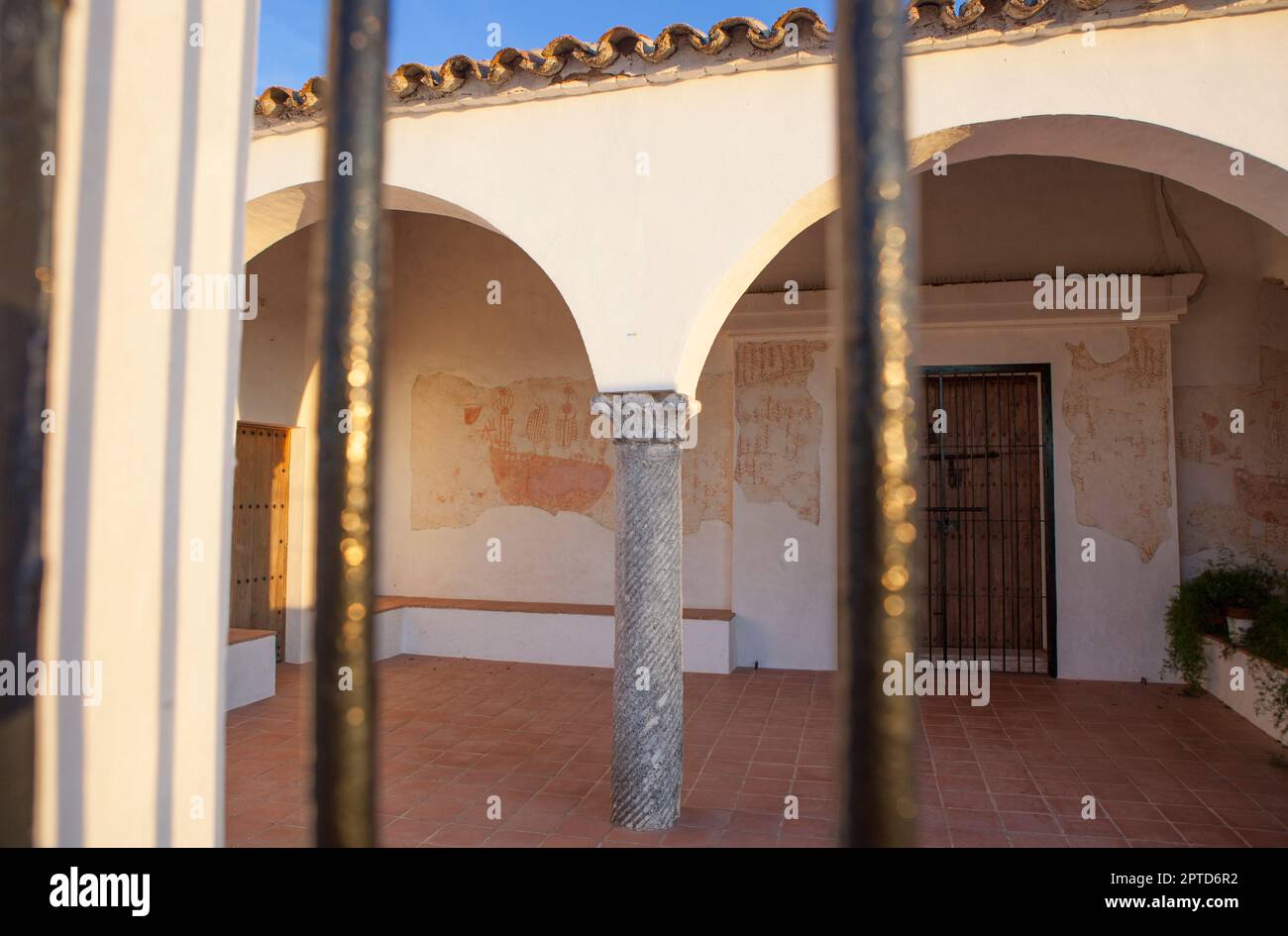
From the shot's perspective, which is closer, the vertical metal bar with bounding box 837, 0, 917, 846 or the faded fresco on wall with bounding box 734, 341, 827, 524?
the vertical metal bar with bounding box 837, 0, 917, 846

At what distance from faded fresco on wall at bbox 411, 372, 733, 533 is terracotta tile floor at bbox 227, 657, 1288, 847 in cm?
194

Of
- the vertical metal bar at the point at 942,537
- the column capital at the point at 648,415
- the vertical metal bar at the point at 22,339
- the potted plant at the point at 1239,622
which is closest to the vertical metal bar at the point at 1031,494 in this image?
the vertical metal bar at the point at 942,537

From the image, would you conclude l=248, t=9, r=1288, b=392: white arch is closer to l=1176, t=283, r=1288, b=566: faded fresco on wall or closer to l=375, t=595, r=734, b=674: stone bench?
l=1176, t=283, r=1288, b=566: faded fresco on wall

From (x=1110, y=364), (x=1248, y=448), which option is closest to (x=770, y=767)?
(x=1110, y=364)

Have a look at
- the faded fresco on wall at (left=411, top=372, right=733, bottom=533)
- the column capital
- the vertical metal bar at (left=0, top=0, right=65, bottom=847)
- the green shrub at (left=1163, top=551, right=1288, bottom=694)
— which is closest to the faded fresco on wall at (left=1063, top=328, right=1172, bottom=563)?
the green shrub at (left=1163, top=551, right=1288, bottom=694)

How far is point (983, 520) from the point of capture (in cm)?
826

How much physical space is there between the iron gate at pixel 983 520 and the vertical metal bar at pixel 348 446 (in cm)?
741

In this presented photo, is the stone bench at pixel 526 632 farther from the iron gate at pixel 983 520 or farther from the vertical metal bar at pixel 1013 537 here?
the vertical metal bar at pixel 1013 537

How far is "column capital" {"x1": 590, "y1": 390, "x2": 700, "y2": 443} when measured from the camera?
172 inches

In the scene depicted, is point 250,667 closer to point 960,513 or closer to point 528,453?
point 528,453

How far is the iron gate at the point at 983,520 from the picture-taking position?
8.05m

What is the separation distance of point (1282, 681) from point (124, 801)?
6.60 meters

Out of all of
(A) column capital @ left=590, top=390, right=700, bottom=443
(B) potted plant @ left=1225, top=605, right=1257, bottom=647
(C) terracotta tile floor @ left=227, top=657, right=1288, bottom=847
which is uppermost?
(A) column capital @ left=590, top=390, right=700, bottom=443

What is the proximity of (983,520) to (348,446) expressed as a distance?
8.07 m
